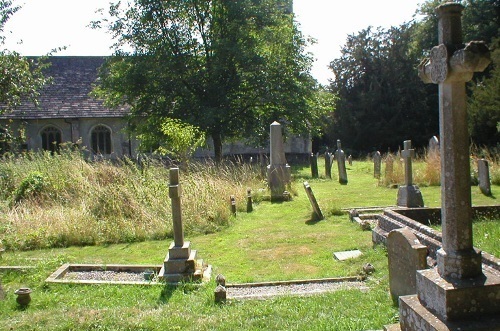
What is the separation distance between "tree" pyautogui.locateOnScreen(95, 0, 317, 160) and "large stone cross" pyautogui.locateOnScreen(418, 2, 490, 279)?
1885 centimetres

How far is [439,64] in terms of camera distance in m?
3.69

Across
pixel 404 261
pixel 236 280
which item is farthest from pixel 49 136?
pixel 404 261

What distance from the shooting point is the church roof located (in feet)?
99.9

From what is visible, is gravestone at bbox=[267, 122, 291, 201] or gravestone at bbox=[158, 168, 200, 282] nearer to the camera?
gravestone at bbox=[158, 168, 200, 282]

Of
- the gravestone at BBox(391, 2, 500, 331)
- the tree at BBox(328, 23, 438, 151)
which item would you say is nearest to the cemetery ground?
the gravestone at BBox(391, 2, 500, 331)

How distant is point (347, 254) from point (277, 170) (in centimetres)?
750

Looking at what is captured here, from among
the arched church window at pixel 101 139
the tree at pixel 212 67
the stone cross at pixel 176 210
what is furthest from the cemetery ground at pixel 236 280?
the arched church window at pixel 101 139

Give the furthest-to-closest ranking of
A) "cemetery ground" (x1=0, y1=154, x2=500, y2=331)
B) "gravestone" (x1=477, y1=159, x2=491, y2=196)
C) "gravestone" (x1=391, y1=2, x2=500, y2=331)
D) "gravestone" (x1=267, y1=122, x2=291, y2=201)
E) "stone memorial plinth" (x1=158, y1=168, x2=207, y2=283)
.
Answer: "gravestone" (x1=267, y1=122, x2=291, y2=201) < "gravestone" (x1=477, y1=159, x2=491, y2=196) < "stone memorial plinth" (x1=158, y1=168, x2=207, y2=283) < "cemetery ground" (x1=0, y1=154, x2=500, y2=331) < "gravestone" (x1=391, y1=2, x2=500, y2=331)

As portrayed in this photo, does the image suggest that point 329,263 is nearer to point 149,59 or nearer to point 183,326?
point 183,326

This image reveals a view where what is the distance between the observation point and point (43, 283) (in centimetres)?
681

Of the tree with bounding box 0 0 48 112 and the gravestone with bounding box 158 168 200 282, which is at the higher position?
the tree with bounding box 0 0 48 112

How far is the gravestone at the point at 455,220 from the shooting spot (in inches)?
134

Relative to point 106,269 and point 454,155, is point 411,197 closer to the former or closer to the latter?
point 106,269

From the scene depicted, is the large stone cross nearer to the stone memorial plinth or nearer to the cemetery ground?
the cemetery ground
